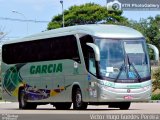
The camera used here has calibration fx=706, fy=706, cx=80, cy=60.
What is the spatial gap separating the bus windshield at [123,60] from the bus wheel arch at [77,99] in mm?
1900

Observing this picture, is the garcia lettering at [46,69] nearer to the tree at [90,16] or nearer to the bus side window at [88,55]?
the bus side window at [88,55]

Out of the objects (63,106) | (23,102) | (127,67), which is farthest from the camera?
(23,102)

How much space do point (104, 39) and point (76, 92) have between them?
Result: 9.70ft

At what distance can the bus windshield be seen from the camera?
1166 inches

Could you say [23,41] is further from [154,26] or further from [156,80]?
[154,26]

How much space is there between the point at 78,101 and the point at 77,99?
14cm

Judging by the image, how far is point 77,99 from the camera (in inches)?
A: 1225

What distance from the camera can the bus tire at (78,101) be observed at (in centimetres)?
3073

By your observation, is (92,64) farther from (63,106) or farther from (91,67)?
(63,106)

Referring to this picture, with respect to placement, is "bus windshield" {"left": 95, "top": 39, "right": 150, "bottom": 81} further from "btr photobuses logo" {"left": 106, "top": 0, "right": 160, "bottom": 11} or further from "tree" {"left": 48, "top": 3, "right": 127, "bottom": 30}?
"tree" {"left": 48, "top": 3, "right": 127, "bottom": 30}

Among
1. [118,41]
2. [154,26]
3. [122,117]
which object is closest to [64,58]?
[118,41]

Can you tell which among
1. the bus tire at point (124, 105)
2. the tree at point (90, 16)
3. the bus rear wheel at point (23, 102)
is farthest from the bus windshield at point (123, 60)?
the tree at point (90, 16)

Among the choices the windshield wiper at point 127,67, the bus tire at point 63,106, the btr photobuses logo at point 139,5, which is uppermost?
the btr photobuses logo at point 139,5

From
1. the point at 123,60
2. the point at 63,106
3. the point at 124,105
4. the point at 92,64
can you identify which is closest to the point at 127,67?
the point at 123,60
